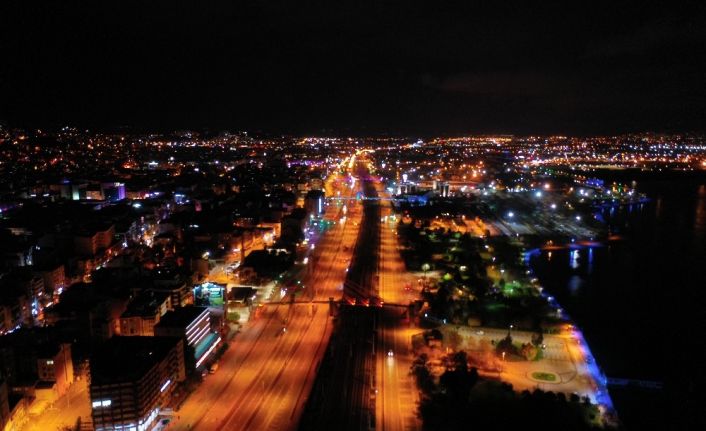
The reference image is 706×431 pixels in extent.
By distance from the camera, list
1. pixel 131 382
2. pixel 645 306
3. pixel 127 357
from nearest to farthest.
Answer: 1. pixel 131 382
2. pixel 127 357
3. pixel 645 306

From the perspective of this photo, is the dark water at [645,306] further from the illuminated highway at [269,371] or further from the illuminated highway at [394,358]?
the illuminated highway at [269,371]

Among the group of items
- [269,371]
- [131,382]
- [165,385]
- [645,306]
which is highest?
[131,382]

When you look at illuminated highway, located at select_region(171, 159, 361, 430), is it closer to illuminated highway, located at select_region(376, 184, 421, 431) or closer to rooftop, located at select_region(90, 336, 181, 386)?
rooftop, located at select_region(90, 336, 181, 386)

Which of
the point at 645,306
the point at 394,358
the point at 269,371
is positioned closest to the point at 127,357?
the point at 269,371

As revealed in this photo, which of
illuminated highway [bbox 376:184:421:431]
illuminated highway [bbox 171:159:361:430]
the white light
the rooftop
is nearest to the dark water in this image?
illuminated highway [bbox 376:184:421:431]

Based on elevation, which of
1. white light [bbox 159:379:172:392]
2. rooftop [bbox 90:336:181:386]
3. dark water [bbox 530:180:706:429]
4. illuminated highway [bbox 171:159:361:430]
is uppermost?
rooftop [bbox 90:336:181:386]

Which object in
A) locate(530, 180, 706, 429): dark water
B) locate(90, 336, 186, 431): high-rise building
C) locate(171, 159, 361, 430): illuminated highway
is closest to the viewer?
locate(90, 336, 186, 431): high-rise building

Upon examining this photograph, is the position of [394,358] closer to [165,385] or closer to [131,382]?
[165,385]

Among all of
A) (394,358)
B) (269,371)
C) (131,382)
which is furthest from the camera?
(394,358)

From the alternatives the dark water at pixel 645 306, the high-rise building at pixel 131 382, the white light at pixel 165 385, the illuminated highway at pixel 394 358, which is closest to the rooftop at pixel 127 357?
the high-rise building at pixel 131 382
